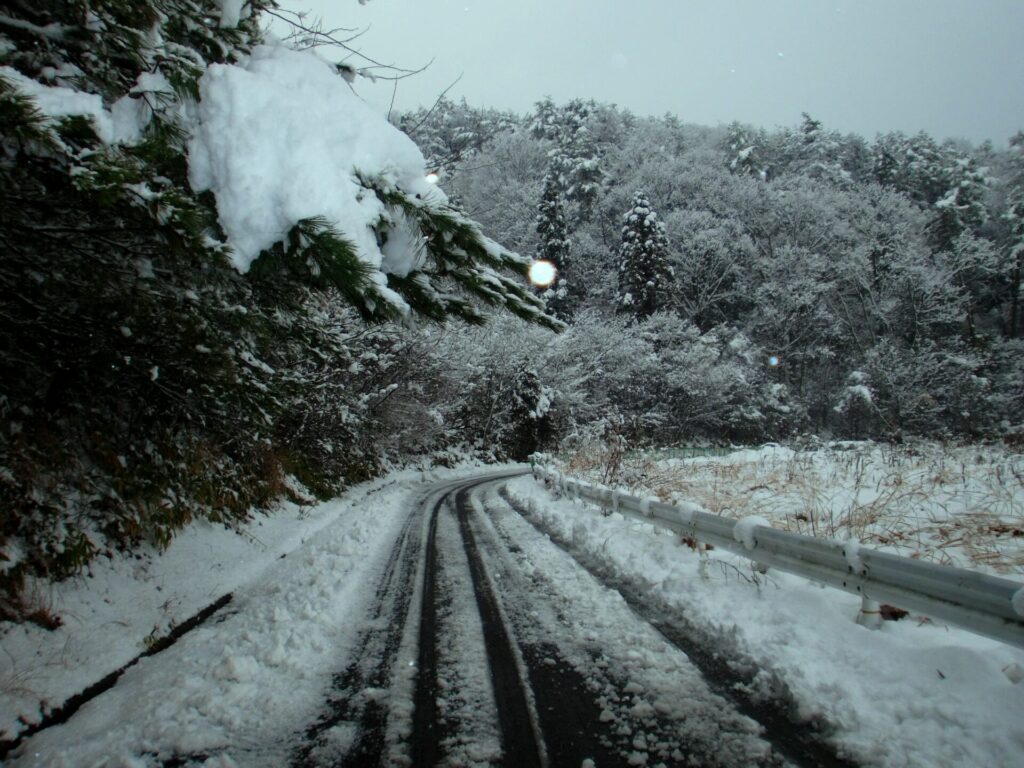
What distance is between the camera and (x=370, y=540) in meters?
7.32

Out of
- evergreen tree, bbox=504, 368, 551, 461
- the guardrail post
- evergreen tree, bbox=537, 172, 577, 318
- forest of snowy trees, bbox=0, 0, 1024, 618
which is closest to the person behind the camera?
forest of snowy trees, bbox=0, 0, 1024, 618

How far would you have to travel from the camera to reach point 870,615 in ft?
11.4

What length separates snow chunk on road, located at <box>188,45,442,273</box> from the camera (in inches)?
78.5

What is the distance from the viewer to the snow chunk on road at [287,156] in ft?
6.54

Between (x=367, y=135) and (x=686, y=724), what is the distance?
3331mm

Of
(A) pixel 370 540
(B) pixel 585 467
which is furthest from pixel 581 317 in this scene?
(A) pixel 370 540

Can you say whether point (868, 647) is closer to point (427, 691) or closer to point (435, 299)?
point (427, 691)

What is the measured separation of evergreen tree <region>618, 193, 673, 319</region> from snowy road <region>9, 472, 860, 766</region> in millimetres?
32751

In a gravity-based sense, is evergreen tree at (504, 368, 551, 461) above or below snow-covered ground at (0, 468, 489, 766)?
above

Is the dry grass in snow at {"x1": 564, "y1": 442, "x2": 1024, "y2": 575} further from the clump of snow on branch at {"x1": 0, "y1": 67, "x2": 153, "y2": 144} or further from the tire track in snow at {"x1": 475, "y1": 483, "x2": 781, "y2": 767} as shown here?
the clump of snow on branch at {"x1": 0, "y1": 67, "x2": 153, "y2": 144}

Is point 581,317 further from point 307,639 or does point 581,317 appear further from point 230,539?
point 307,639

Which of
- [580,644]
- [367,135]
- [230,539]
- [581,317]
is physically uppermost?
[581,317]

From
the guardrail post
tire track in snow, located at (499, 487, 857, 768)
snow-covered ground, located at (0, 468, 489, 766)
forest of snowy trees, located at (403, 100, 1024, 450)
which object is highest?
forest of snowy trees, located at (403, 100, 1024, 450)

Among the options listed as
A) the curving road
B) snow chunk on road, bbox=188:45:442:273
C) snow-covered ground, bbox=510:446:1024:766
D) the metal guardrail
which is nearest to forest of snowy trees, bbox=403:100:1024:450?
snow-covered ground, bbox=510:446:1024:766
